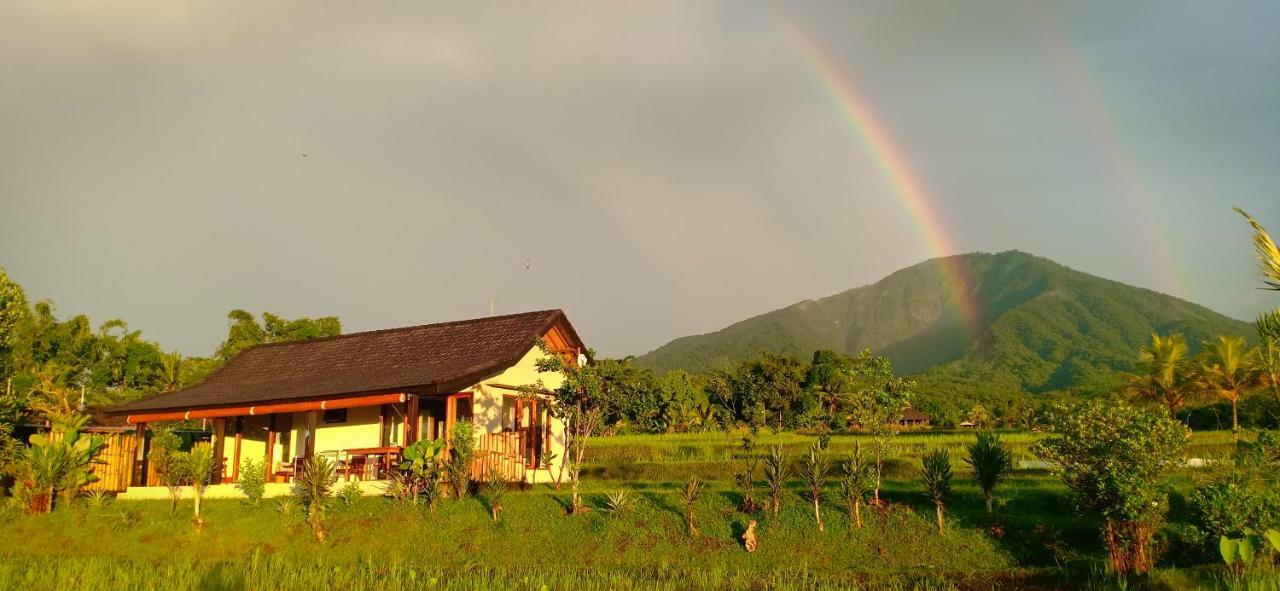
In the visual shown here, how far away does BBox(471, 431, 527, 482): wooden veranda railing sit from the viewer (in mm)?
18641

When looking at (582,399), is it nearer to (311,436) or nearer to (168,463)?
(311,436)

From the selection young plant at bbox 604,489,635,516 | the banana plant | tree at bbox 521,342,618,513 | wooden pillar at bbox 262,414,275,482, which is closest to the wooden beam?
wooden pillar at bbox 262,414,275,482

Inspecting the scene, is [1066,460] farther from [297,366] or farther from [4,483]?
[4,483]

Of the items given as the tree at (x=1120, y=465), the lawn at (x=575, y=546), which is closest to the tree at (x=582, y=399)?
the lawn at (x=575, y=546)

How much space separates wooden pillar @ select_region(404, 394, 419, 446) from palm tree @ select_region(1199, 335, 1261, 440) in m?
31.1

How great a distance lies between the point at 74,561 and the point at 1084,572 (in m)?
14.8

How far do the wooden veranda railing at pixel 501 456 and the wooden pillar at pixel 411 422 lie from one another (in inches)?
54.1

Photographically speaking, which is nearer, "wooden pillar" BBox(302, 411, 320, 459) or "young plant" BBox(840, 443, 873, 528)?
"young plant" BBox(840, 443, 873, 528)

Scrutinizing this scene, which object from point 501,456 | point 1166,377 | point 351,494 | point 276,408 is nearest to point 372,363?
point 276,408

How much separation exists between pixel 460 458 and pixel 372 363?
6.99 m

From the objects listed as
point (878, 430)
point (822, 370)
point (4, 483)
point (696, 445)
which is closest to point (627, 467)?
point (696, 445)

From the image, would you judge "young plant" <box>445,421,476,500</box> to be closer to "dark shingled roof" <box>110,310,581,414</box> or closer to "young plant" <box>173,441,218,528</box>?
"dark shingled roof" <box>110,310,581,414</box>

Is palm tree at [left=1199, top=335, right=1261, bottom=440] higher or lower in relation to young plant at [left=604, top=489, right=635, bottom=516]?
higher

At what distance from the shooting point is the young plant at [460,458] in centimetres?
1655
